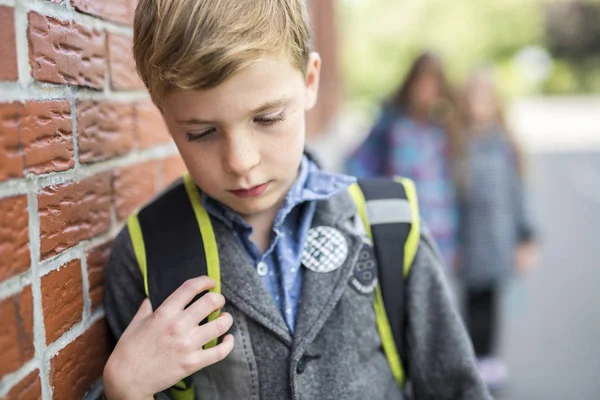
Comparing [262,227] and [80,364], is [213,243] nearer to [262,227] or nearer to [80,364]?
[262,227]

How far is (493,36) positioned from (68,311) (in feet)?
129

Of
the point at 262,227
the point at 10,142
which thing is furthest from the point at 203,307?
the point at 10,142

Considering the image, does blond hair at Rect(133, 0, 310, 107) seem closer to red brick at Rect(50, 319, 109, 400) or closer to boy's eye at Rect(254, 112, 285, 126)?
boy's eye at Rect(254, 112, 285, 126)

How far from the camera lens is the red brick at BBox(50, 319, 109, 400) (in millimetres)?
1310

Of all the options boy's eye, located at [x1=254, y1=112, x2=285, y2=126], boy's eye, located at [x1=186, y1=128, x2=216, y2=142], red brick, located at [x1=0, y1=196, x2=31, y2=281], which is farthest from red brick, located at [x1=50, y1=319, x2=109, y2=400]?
boy's eye, located at [x1=254, y1=112, x2=285, y2=126]

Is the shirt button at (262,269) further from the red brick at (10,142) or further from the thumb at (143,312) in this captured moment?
the red brick at (10,142)

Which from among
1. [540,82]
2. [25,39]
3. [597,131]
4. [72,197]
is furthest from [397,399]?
[540,82]

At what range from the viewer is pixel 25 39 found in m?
1.18

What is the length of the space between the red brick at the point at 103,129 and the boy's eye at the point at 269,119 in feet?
1.39

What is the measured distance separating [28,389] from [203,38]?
2.45ft

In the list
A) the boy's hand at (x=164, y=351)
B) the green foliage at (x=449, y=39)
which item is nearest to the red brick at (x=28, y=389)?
the boy's hand at (x=164, y=351)

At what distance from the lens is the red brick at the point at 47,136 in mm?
1189

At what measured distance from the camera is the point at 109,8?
1653 mm

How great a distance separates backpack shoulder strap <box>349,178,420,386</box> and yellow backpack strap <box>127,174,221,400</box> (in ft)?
1.32
